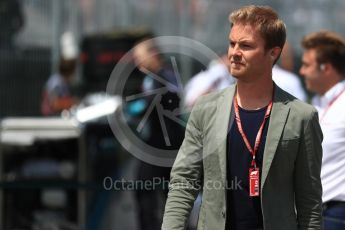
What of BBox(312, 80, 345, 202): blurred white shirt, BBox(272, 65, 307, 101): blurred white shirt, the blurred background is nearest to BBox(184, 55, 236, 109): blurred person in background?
BBox(272, 65, 307, 101): blurred white shirt

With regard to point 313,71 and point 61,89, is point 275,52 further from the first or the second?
point 61,89

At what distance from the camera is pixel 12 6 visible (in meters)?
11.8

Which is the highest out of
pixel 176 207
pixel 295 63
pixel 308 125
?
pixel 295 63

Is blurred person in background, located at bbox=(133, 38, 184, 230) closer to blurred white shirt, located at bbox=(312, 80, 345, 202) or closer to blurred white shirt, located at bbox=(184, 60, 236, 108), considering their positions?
blurred white shirt, located at bbox=(184, 60, 236, 108)

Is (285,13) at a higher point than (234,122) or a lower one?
higher

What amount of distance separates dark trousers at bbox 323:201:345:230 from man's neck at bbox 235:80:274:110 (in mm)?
1411

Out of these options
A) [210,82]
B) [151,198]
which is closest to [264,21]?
[151,198]

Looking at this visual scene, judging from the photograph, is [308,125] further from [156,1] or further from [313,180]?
[156,1]

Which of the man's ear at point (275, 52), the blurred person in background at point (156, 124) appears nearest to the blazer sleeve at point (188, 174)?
the man's ear at point (275, 52)

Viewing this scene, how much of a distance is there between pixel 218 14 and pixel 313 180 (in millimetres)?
8297

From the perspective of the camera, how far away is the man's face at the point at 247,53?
4.04 metres

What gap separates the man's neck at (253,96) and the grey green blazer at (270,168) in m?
0.05

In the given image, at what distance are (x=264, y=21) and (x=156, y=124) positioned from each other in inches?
147

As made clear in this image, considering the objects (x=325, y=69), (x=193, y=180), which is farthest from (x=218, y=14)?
(x=193, y=180)
